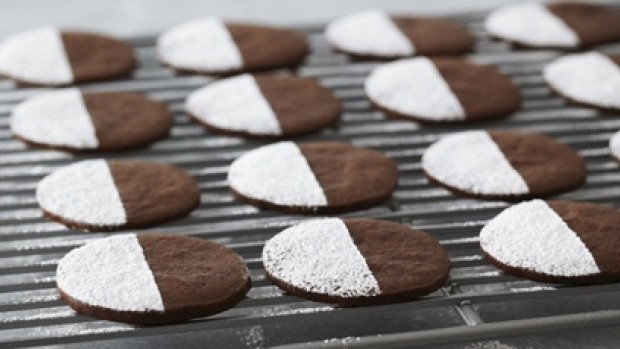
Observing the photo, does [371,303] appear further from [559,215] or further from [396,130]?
[396,130]

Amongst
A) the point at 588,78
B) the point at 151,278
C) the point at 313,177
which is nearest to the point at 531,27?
the point at 588,78

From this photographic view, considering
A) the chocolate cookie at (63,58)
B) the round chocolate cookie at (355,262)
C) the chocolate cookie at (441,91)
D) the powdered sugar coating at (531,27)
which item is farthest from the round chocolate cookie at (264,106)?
the powdered sugar coating at (531,27)

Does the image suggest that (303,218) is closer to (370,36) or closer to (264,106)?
(264,106)

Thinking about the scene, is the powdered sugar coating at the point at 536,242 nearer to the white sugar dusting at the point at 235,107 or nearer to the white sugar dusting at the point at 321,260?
the white sugar dusting at the point at 321,260

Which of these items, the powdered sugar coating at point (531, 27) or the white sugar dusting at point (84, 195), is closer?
the white sugar dusting at point (84, 195)

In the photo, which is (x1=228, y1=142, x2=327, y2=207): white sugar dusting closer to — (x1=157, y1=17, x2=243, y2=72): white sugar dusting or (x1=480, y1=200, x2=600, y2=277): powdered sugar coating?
(x1=480, y1=200, x2=600, y2=277): powdered sugar coating

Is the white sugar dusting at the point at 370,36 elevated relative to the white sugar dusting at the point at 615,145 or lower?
elevated

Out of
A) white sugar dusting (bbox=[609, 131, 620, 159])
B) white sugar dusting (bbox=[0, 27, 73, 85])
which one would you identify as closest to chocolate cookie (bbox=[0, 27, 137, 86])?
white sugar dusting (bbox=[0, 27, 73, 85])
